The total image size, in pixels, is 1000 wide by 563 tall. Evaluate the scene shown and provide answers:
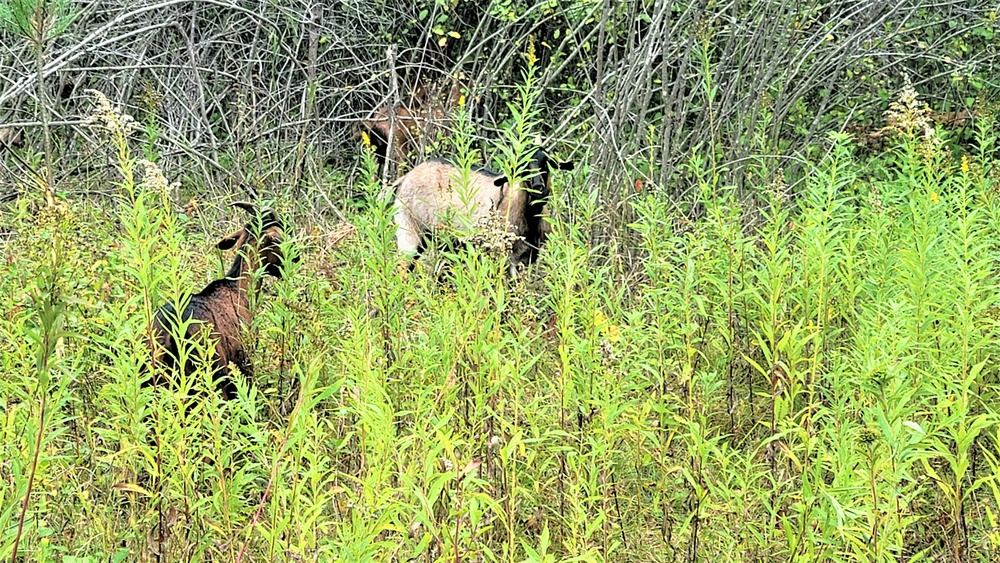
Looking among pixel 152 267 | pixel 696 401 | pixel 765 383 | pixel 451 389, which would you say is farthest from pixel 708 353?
pixel 152 267

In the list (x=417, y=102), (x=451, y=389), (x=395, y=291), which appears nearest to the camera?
(x=451, y=389)

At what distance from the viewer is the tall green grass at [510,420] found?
2482mm

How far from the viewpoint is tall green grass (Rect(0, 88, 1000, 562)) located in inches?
97.7

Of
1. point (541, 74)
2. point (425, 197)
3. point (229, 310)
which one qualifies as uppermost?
point (541, 74)

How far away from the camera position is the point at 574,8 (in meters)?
6.91

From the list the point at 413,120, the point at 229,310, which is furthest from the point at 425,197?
the point at 229,310

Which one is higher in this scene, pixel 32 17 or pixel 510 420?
pixel 32 17

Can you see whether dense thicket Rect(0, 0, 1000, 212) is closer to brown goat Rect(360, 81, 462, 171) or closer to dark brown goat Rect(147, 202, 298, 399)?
brown goat Rect(360, 81, 462, 171)

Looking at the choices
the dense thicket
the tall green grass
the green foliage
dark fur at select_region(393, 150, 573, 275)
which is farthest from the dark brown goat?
the dense thicket

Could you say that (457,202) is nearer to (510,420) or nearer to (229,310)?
(229,310)

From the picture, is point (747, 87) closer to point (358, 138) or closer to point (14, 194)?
point (358, 138)

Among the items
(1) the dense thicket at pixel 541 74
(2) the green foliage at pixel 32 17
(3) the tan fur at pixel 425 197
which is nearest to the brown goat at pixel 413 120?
(1) the dense thicket at pixel 541 74

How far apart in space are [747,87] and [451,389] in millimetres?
4586

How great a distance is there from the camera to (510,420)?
323 cm
